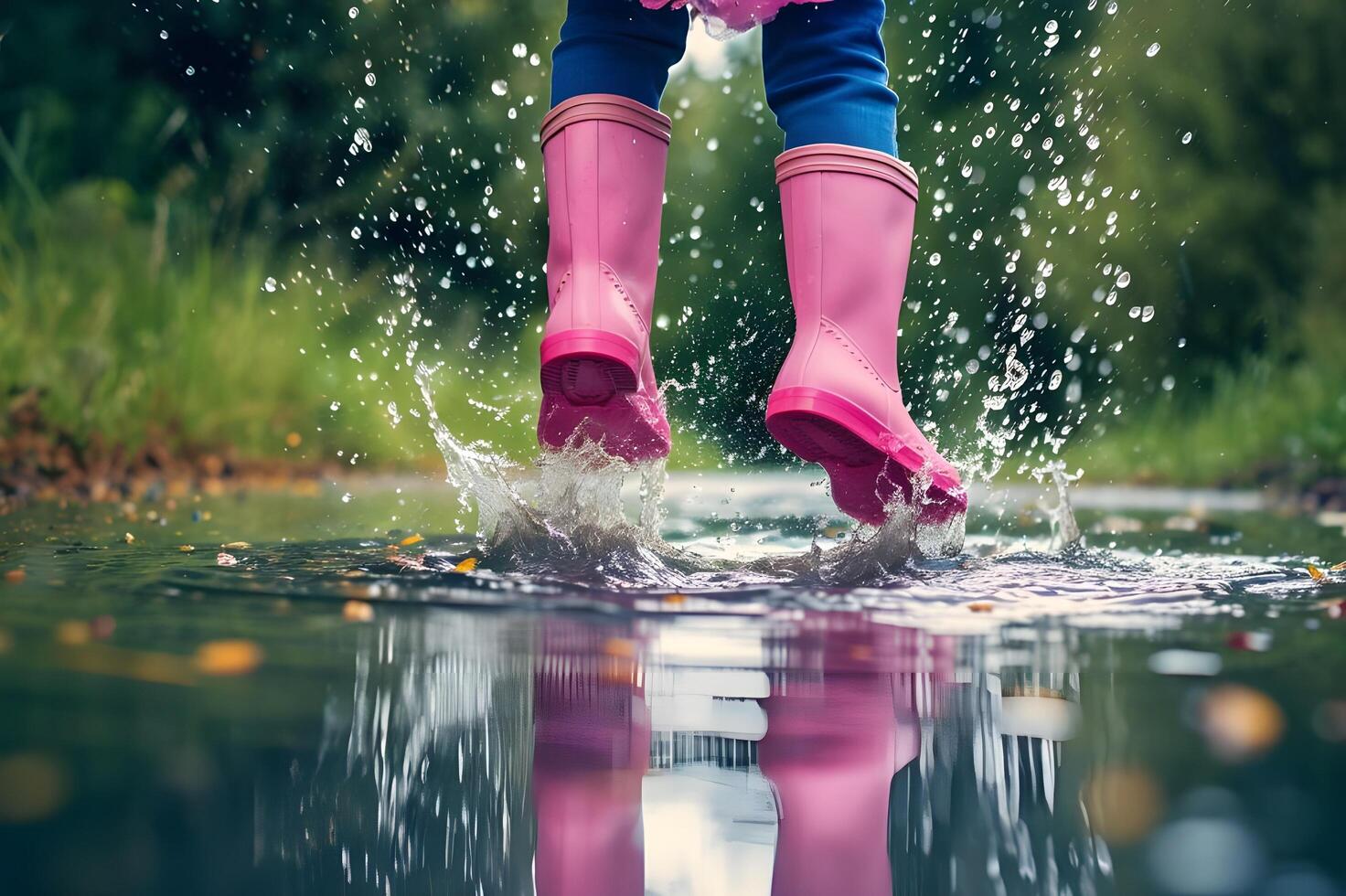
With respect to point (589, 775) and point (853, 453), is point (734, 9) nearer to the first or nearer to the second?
point (853, 453)

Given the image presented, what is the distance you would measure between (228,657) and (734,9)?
1106 millimetres

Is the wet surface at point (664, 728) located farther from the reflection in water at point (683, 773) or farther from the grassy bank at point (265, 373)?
the grassy bank at point (265, 373)

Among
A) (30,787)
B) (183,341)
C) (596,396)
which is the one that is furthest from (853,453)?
(183,341)

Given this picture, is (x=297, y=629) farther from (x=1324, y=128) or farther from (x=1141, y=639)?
(x=1324, y=128)

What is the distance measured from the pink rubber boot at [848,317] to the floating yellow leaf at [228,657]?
0.76 metres

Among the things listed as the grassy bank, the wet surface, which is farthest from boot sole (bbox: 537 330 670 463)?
the grassy bank

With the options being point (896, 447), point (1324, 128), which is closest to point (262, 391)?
point (896, 447)

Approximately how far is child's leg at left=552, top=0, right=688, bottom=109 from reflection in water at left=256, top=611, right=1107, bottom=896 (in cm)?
86

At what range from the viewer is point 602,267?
174 centimetres

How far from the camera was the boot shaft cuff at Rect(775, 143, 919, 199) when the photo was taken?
1.71 meters

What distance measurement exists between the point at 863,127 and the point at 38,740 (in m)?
1.28

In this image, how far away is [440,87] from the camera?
7.38 m

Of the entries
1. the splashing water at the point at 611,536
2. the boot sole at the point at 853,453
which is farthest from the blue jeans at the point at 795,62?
the splashing water at the point at 611,536

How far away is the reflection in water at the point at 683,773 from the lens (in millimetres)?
672
